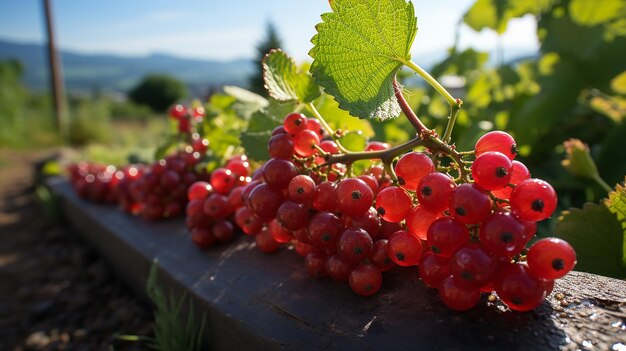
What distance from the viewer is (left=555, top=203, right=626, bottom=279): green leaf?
81cm

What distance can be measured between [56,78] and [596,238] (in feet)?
29.0

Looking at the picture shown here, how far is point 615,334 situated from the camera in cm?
58

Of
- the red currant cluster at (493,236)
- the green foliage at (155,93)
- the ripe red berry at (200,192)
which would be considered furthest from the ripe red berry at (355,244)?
the green foliage at (155,93)

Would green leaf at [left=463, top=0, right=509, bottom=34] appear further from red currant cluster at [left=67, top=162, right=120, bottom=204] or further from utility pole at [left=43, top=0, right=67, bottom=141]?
utility pole at [left=43, top=0, right=67, bottom=141]

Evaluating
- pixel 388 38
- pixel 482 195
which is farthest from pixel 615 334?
pixel 388 38

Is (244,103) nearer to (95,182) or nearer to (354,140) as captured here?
(354,140)

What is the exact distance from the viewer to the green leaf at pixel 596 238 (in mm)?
812

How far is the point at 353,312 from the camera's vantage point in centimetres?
76

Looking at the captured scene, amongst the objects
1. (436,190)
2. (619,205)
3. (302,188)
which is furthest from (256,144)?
(619,205)

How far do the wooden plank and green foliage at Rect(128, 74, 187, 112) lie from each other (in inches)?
1136

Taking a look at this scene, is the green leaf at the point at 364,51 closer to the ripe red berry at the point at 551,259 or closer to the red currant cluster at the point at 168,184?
the ripe red berry at the point at 551,259

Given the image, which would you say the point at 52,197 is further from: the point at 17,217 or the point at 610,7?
the point at 610,7

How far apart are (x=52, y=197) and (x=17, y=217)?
0.77 meters

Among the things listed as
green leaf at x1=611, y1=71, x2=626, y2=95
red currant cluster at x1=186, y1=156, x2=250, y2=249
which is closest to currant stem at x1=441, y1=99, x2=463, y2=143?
red currant cluster at x1=186, y1=156, x2=250, y2=249
